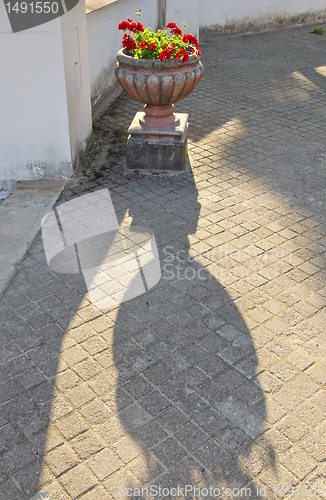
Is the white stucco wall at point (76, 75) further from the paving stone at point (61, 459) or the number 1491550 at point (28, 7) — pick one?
the paving stone at point (61, 459)

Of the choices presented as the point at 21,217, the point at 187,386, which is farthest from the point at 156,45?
the point at 187,386

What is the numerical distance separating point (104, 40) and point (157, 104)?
10.5 ft

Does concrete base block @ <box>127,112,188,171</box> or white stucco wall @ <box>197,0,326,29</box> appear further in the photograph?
white stucco wall @ <box>197,0,326,29</box>

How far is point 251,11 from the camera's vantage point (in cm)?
1284

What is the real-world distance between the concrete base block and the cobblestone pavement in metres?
0.21

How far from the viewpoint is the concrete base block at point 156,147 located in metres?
5.93

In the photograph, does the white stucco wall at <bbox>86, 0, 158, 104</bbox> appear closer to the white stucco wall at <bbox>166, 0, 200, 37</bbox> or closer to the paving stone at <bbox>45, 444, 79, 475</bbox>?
the white stucco wall at <bbox>166, 0, 200, 37</bbox>

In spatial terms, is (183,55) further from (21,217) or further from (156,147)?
(21,217)

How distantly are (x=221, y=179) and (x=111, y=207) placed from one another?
1.60 meters

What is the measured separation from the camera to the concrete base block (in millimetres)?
5934

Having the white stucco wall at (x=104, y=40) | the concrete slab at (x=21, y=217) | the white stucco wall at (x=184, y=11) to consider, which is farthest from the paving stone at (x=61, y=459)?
the white stucco wall at (x=184, y=11)

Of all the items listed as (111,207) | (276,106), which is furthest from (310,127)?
(111,207)

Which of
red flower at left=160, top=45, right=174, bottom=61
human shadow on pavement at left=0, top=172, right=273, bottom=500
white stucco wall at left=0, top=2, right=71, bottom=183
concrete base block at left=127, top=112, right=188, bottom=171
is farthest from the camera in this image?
concrete base block at left=127, top=112, right=188, bottom=171

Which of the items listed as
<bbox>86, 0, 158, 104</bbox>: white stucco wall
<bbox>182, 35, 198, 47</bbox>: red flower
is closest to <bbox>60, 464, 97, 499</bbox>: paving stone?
<bbox>182, 35, 198, 47</bbox>: red flower
